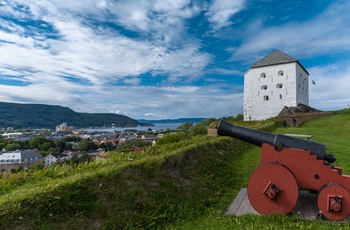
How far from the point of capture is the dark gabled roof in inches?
1213

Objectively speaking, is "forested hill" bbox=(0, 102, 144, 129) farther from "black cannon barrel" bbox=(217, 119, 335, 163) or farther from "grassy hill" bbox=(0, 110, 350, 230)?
"black cannon barrel" bbox=(217, 119, 335, 163)

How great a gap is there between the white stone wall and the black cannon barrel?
95.7 feet

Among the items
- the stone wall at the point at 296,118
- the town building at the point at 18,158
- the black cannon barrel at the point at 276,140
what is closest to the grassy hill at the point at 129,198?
the black cannon barrel at the point at 276,140

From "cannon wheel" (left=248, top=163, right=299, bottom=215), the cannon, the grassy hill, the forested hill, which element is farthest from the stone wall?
the forested hill

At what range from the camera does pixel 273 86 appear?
31500 mm

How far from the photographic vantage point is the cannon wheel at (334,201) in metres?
3.47

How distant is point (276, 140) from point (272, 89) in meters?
30.2

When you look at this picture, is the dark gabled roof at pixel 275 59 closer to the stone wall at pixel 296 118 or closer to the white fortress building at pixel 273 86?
the white fortress building at pixel 273 86

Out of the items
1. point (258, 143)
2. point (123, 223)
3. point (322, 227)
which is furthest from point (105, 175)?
point (322, 227)

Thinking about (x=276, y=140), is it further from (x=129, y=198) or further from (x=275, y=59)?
(x=275, y=59)

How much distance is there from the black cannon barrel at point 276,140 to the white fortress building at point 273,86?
2913cm

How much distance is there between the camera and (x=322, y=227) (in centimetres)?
330

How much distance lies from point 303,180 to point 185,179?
2.52m

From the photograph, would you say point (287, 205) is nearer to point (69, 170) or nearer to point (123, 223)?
point (123, 223)
